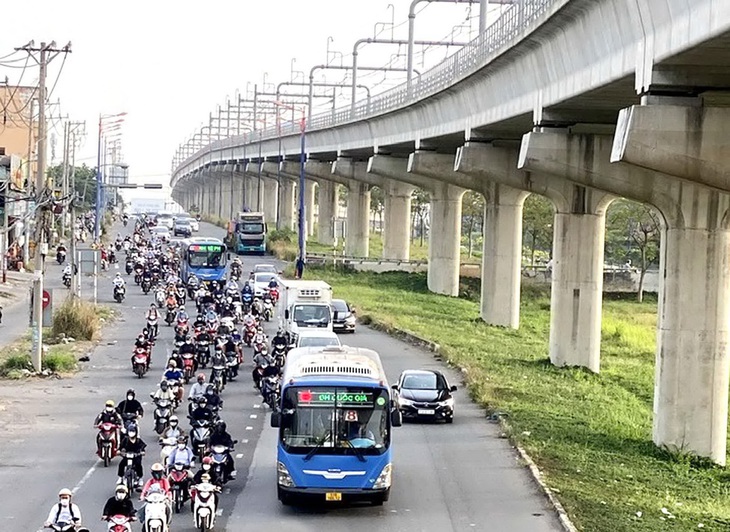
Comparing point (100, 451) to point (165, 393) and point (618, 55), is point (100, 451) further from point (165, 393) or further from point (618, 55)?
point (618, 55)

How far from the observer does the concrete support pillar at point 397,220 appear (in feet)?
275

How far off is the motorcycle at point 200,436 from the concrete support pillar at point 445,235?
1809 inches

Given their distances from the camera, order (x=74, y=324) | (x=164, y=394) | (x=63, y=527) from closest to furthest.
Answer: (x=63, y=527), (x=164, y=394), (x=74, y=324)

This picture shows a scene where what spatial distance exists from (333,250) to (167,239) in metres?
12.3

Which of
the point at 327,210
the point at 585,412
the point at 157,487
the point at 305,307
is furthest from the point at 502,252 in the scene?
the point at 327,210

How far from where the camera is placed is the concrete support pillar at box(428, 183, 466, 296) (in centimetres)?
7038

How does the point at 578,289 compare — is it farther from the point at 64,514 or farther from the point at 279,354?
the point at 64,514

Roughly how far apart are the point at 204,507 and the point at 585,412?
15907 mm

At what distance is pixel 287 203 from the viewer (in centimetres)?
12744

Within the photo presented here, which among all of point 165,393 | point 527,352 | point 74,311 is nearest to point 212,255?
point 74,311

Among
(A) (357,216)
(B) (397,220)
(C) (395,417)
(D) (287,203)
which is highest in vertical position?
(D) (287,203)

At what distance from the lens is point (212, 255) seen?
69125 mm

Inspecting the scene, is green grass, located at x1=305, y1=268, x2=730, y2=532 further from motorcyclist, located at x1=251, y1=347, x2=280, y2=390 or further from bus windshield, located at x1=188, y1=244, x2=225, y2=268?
bus windshield, located at x1=188, y1=244, x2=225, y2=268

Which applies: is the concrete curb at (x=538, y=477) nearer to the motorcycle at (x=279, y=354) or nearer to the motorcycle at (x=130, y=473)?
the motorcycle at (x=279, y=354)
